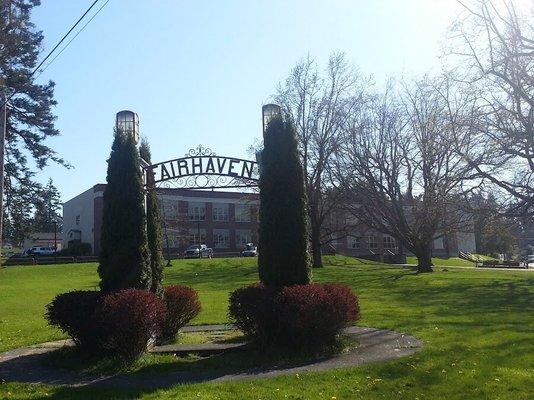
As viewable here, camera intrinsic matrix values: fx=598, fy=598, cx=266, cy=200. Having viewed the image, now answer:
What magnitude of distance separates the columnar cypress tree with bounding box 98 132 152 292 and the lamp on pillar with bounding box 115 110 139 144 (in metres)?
0.65

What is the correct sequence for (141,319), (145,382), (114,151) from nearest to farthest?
(145,382) → (141,319) → (114,151)

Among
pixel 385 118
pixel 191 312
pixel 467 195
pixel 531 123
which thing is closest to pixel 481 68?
pixel 531 123

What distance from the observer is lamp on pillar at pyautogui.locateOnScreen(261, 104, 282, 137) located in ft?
40.5

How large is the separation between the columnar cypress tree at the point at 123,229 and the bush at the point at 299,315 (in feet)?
7.25

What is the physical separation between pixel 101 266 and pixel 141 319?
228 cm

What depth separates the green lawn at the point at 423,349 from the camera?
7.71 m

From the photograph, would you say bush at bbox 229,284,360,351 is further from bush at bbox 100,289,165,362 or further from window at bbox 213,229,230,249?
window at bbox 213,229,230,249

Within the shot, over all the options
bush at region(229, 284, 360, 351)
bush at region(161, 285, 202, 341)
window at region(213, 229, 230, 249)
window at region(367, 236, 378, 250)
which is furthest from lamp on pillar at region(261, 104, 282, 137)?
window at region(367, 236, 378, 250)

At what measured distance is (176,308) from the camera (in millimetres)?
12633

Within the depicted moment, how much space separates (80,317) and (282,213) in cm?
417

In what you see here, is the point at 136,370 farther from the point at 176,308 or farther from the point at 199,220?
the point at 199,220

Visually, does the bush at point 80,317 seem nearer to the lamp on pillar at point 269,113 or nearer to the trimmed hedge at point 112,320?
the trimmed hedge at point 112,320

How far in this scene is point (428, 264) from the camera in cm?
4216

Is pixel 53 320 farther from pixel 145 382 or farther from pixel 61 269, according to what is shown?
pixel 61 269
